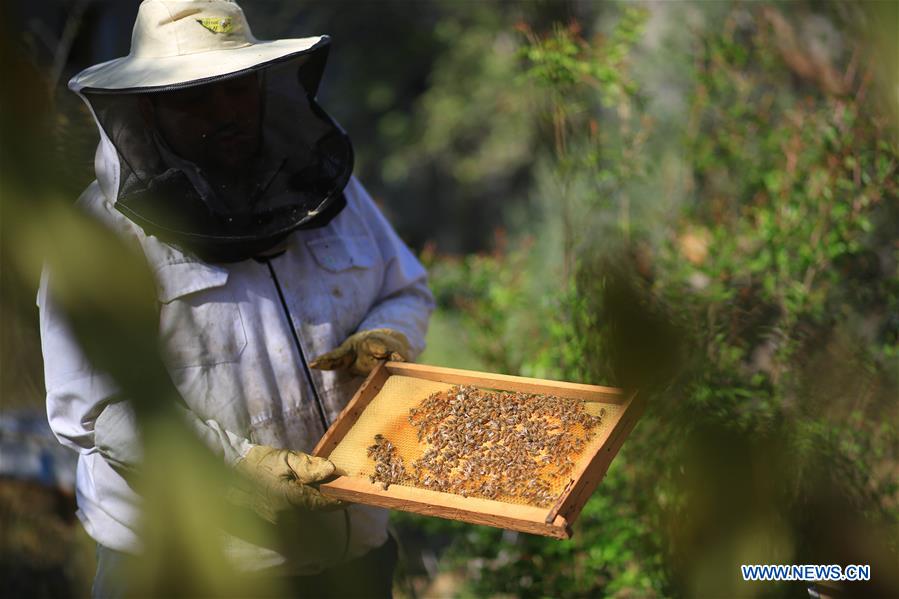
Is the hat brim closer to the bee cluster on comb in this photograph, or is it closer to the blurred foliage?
the blurred foliage

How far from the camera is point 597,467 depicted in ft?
6.19

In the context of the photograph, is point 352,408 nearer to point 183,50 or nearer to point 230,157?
point 230,157

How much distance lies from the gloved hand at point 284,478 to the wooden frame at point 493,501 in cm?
4

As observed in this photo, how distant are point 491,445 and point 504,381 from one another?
195mm

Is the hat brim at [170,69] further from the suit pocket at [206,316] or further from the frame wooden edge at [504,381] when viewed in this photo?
the frame wooden edge at [504,381]

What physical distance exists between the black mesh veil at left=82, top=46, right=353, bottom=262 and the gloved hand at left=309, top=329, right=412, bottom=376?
12.9 inches

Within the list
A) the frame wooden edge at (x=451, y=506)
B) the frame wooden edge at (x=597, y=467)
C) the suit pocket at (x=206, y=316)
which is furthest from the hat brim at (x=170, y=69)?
the frame wooden edge at (x=597, y=467)

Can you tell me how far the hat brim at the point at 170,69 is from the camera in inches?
79.7

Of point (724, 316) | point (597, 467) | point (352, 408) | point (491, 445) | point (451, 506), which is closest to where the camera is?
point (451, 506)

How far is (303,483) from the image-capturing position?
6.34ft

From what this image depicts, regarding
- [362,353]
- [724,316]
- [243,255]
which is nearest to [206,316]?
[243,255]

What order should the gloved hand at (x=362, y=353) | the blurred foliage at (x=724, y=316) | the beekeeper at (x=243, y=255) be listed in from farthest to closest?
the gloved hand at (x=362, y=353) → the beekeeper at (x=243, y=255) → the blurred foliage at (x=724, y=316)

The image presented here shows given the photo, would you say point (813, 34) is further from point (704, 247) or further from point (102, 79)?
point (102, 79)

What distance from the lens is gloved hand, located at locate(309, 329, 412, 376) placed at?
2.27 metres
